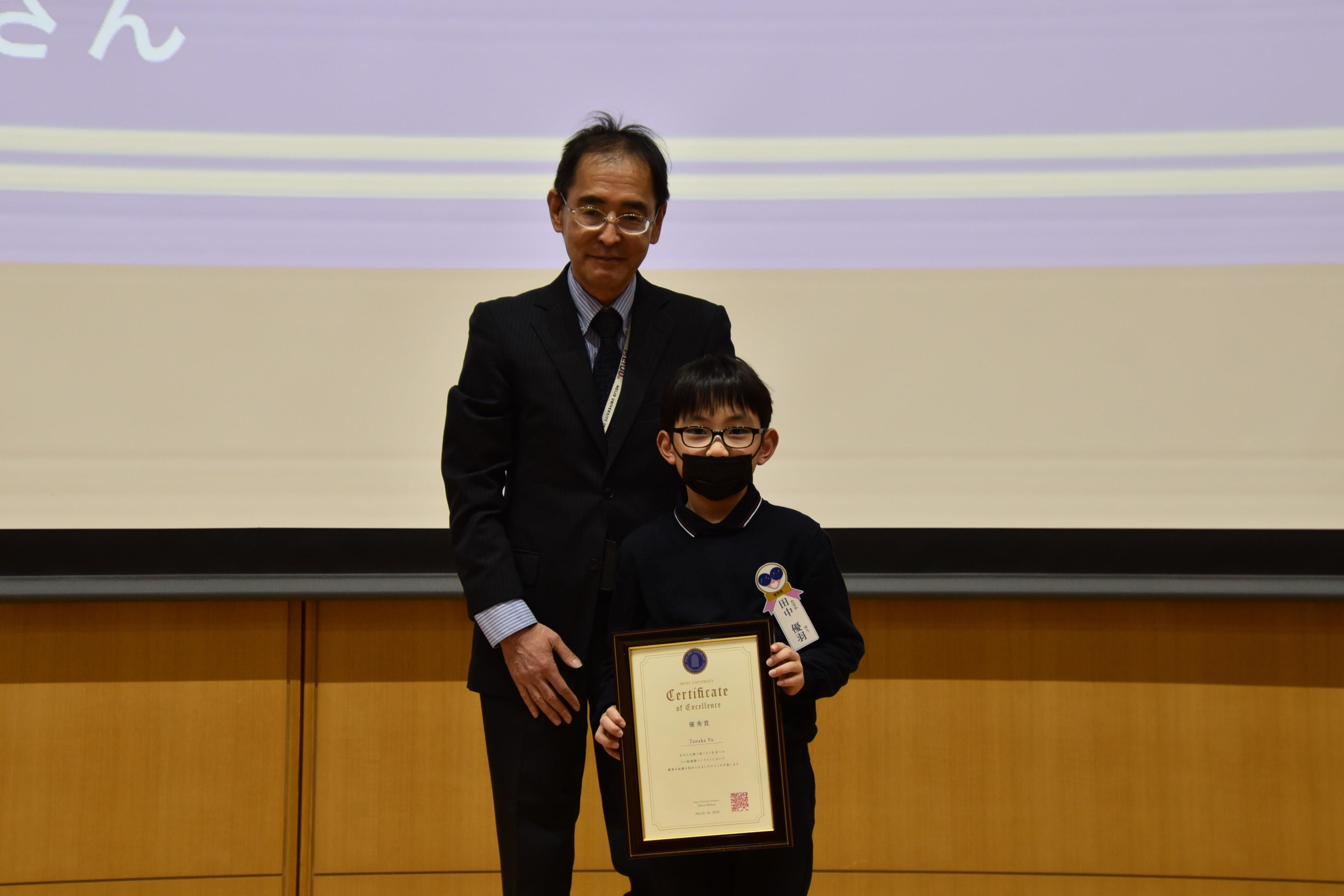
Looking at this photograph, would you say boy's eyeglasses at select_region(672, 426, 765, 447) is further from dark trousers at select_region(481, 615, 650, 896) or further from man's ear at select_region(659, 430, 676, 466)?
dark trousers at select_region(481, 615, 650, 896)

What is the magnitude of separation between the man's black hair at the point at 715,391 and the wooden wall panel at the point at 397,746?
98 cm

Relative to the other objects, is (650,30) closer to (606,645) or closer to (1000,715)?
(606,645)

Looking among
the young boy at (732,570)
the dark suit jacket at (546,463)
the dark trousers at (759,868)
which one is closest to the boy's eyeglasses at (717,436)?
the young boy at (732,570)

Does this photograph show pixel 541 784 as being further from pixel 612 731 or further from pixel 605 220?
pixel 605 220

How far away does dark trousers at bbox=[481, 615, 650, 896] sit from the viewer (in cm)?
125

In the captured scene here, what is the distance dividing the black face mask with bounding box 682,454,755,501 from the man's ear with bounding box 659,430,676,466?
0.02m

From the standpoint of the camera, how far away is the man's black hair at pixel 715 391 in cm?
113

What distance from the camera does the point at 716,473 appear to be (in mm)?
1119

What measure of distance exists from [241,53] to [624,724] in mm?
1595

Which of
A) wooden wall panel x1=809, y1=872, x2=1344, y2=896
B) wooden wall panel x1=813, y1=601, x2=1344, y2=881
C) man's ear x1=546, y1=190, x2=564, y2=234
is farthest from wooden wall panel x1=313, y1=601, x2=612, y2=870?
man's ear x1=546, y1=190, x2=564, y2=234

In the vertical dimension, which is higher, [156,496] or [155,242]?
[155,242]

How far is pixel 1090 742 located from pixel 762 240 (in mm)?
1251

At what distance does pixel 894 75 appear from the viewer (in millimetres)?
1890

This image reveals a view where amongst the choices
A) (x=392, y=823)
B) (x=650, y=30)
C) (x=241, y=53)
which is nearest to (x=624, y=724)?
(x=392, y=823)
